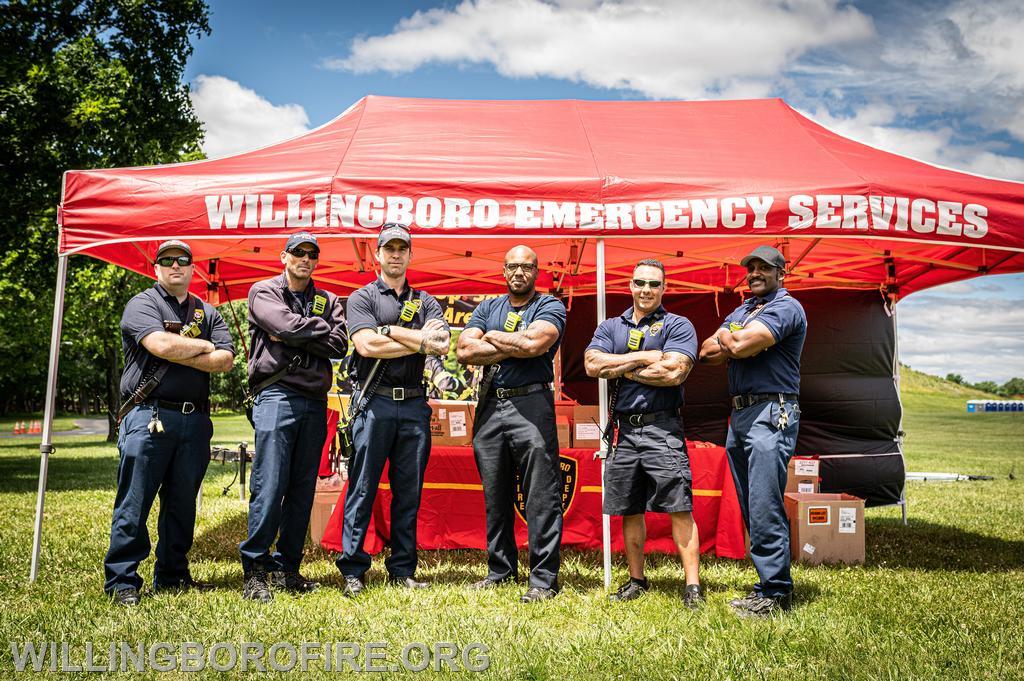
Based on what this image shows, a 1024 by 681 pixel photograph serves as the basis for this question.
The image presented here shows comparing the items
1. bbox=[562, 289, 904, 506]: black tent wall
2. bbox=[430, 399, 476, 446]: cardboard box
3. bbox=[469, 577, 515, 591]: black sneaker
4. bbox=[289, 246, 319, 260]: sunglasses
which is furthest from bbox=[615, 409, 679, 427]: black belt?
bbox=[562, 289, 904, 506]: black tent wall

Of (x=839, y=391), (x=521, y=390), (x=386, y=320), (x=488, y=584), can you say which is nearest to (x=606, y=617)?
(x=488, y=584)

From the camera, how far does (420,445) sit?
15.3 ft

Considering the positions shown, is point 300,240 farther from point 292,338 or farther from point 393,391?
point 393,391

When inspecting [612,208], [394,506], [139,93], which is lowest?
[394,506]

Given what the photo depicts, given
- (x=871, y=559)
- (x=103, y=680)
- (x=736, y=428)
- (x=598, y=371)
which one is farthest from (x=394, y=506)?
(x=871, y=559)

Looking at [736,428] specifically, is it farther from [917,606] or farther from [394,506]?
[394,506]

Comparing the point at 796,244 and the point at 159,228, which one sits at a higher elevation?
the point at 796,244

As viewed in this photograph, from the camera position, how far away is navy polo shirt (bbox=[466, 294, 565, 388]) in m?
4.60

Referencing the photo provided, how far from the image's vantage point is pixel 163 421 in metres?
4.32

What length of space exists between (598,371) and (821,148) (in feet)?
9.92

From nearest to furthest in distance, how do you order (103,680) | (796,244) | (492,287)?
(103,680)
(796,244)
(492,287)

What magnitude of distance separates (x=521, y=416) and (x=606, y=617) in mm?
1278

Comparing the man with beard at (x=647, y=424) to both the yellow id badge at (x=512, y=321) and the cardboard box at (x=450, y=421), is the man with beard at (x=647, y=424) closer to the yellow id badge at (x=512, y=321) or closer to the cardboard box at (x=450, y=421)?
the yellow id badge at (x=512, y=321)

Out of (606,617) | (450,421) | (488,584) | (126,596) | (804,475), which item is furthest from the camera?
(804,475)
